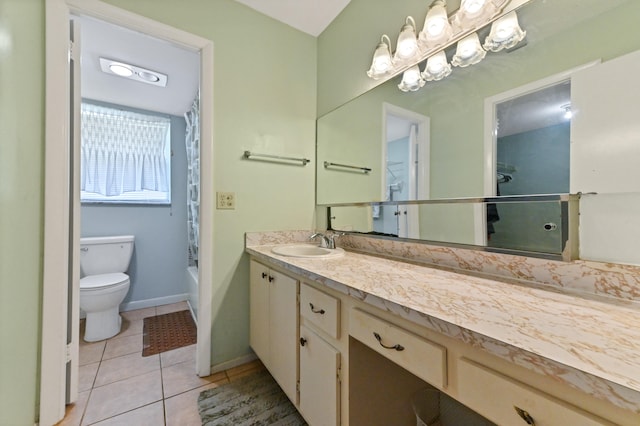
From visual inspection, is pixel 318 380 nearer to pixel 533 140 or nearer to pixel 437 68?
pixel 533 140

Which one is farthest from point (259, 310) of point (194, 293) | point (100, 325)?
point (100, 325)

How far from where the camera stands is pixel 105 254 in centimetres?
228

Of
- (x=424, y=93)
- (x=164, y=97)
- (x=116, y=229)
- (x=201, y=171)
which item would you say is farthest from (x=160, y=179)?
(x=424, y=93)

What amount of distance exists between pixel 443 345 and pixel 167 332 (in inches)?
88.9

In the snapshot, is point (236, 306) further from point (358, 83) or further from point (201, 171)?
point (358, 83)

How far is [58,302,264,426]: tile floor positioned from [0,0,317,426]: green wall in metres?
0.18

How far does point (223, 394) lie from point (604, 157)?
1881 mm

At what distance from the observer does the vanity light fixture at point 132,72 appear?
1.90 meters

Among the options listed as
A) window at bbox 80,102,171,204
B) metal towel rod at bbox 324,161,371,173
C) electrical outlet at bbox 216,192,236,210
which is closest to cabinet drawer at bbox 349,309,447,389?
metal towel rod at bbox 324,161,371,173

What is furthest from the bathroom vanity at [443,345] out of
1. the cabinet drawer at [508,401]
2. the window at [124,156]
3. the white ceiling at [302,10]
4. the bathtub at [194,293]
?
the window at [124,156]

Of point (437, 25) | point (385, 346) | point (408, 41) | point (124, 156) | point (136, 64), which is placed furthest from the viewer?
point (124, 156)

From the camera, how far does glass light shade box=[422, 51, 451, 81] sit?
3.75ft

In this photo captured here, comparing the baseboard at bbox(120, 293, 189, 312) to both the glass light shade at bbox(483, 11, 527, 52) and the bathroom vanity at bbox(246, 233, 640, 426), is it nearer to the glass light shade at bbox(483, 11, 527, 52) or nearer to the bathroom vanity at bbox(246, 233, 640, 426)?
the bathroom vanity at bbox(246, 233, 640, 426)

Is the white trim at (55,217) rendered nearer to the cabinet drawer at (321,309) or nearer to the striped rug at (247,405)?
A: the striped rug at (247,405)
